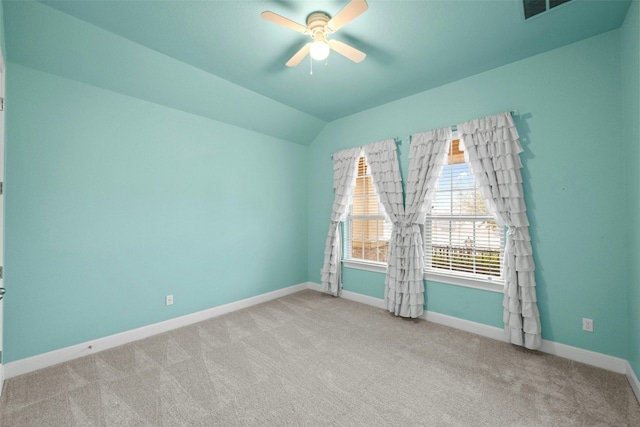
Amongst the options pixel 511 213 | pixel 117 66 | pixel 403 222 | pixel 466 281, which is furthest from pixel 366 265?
pixel 117 66

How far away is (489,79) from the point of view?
2.95 m

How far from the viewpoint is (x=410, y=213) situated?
136 inches

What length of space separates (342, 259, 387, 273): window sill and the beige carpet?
100 cm

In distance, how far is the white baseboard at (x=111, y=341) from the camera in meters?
2.31

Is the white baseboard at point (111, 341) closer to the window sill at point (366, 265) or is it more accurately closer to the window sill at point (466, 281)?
the window sill at point (366, 265)

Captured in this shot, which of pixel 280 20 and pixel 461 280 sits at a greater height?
pixel 280 20

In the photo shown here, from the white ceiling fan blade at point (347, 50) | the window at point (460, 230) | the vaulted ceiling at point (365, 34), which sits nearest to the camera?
the vaulted ceiling at point (365, 34)

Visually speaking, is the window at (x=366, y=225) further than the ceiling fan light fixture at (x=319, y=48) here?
Yes

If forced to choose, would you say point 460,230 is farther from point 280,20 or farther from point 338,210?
point 280,20

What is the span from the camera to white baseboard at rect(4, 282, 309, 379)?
2.31m

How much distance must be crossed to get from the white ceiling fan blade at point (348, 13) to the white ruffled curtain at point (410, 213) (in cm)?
186

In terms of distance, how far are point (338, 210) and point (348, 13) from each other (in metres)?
2.77

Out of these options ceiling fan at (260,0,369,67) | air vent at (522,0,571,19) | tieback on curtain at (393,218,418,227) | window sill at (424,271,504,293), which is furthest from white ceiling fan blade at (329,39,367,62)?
window sill at (424,271,504,293)

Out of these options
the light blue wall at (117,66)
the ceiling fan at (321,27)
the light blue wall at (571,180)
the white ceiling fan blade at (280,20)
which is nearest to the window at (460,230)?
the light blue wall at (571,180)
